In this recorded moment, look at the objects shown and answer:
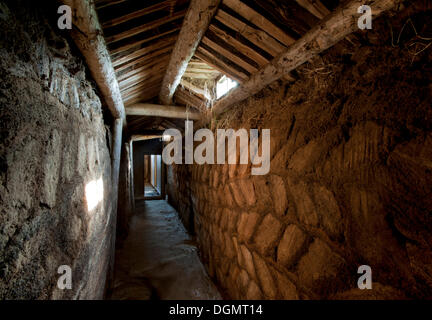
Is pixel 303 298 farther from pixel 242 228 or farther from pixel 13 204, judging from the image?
pixel 13 204

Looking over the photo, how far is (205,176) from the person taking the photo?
297 cm

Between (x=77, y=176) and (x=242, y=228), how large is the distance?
4.95ft

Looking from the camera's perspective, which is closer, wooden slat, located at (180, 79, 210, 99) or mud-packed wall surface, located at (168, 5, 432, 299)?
mud-packed wall surface, located at (168, 5, 432, 299)

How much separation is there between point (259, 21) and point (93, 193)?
1806 mm

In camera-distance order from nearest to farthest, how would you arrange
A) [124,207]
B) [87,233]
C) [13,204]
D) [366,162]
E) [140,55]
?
[13,204]
[366,162]
[87,233]
[140,55]
[124,207]

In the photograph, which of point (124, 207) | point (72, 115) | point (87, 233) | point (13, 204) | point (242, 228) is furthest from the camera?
point (124, 207)

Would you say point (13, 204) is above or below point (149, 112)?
below

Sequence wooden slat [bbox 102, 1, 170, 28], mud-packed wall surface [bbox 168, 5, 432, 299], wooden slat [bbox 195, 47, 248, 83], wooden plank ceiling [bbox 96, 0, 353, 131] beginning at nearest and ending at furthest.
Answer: mud-packed wall surface [bbox 168, 5, 432, 299] < wooden plank ceiling [bbox 96, 0, 353, 131] < wooden slat [bbox 102, 1, 170, 28] < wooden slat [bbox 195, 47, 248, 83]

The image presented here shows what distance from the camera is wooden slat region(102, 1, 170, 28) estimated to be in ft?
3.64

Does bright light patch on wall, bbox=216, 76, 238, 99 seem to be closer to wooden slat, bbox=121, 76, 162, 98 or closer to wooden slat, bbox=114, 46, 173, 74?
wooden slat, bbox=121, 76, 162, 98

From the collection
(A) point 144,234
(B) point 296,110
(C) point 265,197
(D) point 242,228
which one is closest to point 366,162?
(B) point 296,110

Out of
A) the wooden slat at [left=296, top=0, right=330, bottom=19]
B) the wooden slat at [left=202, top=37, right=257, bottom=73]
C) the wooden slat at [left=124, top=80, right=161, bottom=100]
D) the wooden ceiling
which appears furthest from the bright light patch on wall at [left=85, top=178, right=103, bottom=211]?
the wooden slat at [left=296, top=0, right=330, bottom=19]

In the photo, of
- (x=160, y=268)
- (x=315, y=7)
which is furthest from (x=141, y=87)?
(x=160, y=268)

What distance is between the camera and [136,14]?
1.13m
